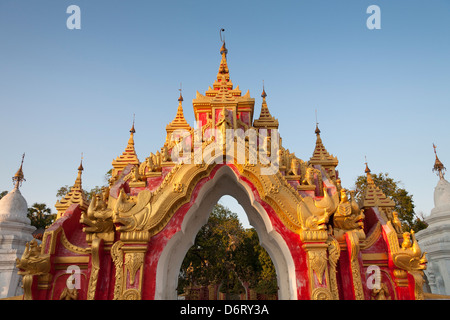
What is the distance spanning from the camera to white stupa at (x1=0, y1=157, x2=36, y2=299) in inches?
695

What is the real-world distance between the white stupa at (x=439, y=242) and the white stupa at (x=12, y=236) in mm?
23845

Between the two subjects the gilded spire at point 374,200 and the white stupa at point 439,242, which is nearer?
the gilded spire at point 374,200

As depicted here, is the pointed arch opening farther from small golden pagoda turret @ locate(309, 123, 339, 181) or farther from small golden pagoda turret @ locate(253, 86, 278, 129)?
small golden pagoda turret @ locate(309, 123, 339, 181)

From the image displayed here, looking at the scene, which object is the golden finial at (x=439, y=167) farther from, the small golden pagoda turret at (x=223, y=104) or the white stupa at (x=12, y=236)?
the white stupa at (x=12, y=236)

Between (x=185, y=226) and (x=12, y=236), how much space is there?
14670 millimetres

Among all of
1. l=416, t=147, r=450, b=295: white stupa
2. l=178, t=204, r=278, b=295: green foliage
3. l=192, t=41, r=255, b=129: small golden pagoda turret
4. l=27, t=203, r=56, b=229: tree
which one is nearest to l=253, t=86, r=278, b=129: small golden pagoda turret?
l=192, t=41, r=255, b=129: small golden pagoda turret

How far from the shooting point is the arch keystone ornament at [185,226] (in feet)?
30.4

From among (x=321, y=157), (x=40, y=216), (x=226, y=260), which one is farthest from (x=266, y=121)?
(x=40, y=216)

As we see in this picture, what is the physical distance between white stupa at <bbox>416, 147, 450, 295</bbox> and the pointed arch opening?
41.8ft

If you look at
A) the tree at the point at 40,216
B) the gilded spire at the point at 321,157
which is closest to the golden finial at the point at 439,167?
the gilded spire at the point at 321,157

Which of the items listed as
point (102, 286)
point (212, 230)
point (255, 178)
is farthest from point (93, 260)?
point (212, 230)

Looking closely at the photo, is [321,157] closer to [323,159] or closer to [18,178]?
[323,159]

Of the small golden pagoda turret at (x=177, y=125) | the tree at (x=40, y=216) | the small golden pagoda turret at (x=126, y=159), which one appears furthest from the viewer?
the tree at (x=40, y=216)
